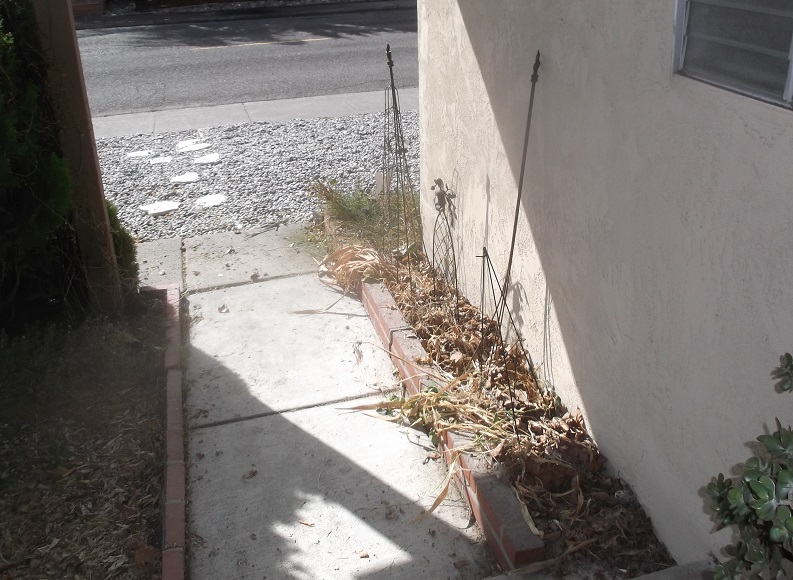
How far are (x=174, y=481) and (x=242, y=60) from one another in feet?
40.1

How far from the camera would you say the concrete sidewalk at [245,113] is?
9.85 metres

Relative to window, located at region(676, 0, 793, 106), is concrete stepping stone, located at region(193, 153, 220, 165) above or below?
below

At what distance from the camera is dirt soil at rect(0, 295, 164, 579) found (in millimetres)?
3064

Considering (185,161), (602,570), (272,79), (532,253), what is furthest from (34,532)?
(272,79)

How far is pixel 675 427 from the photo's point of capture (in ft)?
8.63

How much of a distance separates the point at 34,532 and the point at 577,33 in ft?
10.1

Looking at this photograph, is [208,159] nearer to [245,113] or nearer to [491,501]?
[245,113]

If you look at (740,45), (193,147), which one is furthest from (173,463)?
(193,147)

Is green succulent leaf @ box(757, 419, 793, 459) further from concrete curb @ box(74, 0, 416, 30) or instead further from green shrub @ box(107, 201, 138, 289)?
concrete curb @ box(74, 0, 416, 30)

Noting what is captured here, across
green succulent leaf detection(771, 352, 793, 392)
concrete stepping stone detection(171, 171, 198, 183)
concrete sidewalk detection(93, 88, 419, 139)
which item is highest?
green succulent leaf detection(771, 352, 793, 392)

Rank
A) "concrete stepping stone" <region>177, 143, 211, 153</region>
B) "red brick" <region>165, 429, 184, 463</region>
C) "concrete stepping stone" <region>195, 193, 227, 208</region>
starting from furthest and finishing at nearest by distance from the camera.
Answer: "concrete stepping stone" <region>177, 143, 211, 153</region> → "concrete stepping stone" <region>195, 193, 227, 208</region> → "red brick" <region>165, 429, 184, 463</region>

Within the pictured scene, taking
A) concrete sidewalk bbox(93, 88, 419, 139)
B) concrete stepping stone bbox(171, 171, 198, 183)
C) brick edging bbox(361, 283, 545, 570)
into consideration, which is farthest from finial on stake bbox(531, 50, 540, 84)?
concrete sidewalk bbox(93, 88, 419, 139)

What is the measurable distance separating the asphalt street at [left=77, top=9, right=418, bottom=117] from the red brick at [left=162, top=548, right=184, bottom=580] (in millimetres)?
8980

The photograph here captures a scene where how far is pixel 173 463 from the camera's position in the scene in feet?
11.6
